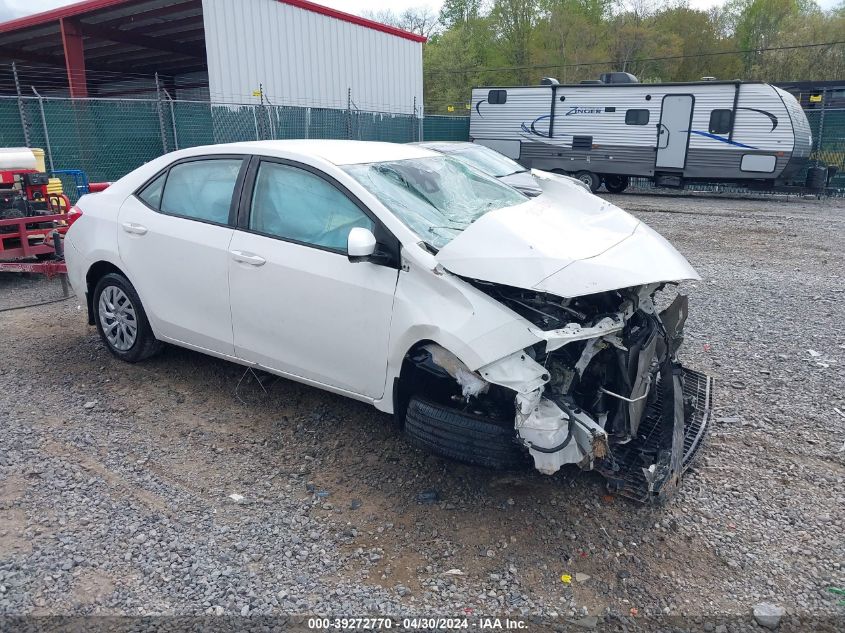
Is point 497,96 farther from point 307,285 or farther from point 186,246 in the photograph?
point 307,285

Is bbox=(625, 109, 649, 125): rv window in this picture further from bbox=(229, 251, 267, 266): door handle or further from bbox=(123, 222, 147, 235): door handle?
bbox=(229, 251, 267, 266): door handle

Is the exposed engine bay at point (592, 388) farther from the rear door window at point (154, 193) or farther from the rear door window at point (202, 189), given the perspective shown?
the rear door window at point (154, 193)

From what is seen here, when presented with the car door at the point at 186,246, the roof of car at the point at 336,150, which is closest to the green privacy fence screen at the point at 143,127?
the car door at the point at 186,246

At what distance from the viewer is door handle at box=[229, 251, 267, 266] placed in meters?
4.03

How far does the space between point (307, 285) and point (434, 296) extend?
852 mm

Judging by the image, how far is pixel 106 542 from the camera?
315 centimetres

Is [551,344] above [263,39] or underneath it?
underneath

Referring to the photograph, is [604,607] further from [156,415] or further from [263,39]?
[263,39]

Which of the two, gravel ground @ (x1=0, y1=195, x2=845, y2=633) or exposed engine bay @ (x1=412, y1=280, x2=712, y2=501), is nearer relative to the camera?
gravel ground @ (x1=0, y1=195, x2=845, y2=633)

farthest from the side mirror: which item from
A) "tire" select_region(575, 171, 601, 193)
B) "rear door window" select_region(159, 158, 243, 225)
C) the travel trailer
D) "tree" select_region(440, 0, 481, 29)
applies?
"tree" select_region(440, 0, 481, 29)

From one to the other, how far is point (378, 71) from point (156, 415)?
19509 millimetres

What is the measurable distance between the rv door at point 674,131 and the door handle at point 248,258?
17469 millimetres

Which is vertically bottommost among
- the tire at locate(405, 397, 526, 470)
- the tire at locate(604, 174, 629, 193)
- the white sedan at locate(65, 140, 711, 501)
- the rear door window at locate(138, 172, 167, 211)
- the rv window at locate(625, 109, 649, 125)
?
the tire at locate(604, 174, 629, 193)

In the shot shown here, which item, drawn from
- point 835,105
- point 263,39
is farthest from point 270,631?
point 835,105
